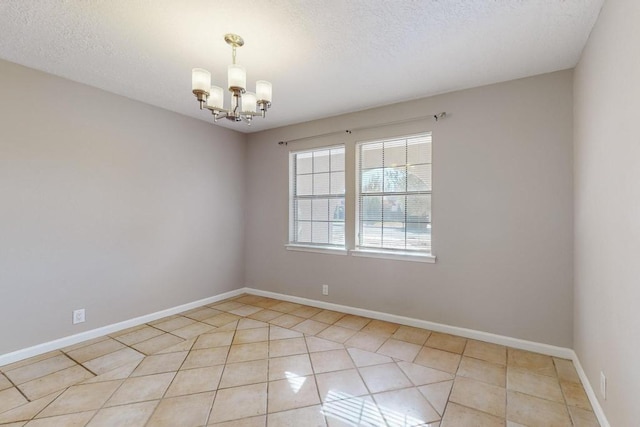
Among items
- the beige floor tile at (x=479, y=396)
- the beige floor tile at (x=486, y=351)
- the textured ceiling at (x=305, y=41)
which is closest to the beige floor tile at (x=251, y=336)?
the beige floor tile at (x=479, y=396)

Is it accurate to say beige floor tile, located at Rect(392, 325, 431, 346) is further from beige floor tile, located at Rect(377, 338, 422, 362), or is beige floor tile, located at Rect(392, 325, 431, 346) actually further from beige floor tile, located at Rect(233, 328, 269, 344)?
beige floor tile, located at Rect(233, 328, 269, 344)

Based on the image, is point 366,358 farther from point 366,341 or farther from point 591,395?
point 591,395

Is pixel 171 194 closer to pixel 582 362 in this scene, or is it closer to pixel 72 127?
pixel 72 127

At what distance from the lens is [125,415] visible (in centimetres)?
193

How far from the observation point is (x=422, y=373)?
2.44 metres

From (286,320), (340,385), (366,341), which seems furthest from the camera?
(286,320)

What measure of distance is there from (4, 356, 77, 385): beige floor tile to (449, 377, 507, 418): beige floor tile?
3114 millimetres

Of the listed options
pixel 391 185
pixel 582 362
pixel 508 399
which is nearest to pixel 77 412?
pixel 508 399

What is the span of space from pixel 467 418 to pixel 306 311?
2.34 meters

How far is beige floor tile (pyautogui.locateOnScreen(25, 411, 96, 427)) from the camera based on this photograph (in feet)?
6.02

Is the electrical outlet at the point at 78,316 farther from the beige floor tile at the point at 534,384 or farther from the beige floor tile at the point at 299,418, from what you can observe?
the beige floor tile at the point at 534,384

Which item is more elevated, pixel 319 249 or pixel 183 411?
pixel 319 249

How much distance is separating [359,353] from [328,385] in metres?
0.59

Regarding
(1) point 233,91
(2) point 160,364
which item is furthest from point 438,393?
(1) point 233,91
